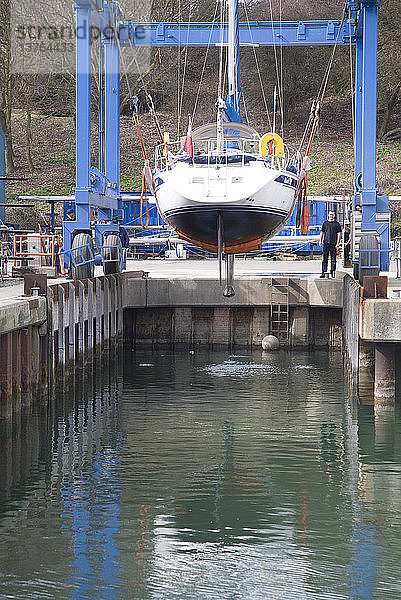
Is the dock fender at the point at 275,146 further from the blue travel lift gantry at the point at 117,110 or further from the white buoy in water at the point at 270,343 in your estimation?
the white buoy in water at the point at 270,343

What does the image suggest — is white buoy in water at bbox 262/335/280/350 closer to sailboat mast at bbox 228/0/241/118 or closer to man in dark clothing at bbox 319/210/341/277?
man in dark clothing at bbox 319/210/341/277

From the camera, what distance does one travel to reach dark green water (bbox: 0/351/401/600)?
928cm

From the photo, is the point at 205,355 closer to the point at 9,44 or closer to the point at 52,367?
the point at 52,367

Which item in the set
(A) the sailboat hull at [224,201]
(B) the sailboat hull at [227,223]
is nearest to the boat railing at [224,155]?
(A) the sailboat hull at [224,201]

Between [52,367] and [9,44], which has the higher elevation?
[9,44]

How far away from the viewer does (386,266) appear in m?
20.0

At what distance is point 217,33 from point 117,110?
11.6ft

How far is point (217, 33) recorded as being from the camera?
25.5 m

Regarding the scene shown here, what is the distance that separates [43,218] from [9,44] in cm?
931

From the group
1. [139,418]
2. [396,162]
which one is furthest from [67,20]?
[139,418]

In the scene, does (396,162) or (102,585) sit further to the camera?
(396,162)

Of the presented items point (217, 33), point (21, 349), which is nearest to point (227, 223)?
point (21, 349)

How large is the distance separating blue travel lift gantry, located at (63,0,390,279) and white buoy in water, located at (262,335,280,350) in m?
3.74

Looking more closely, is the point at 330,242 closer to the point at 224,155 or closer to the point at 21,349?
the point at 224,155
